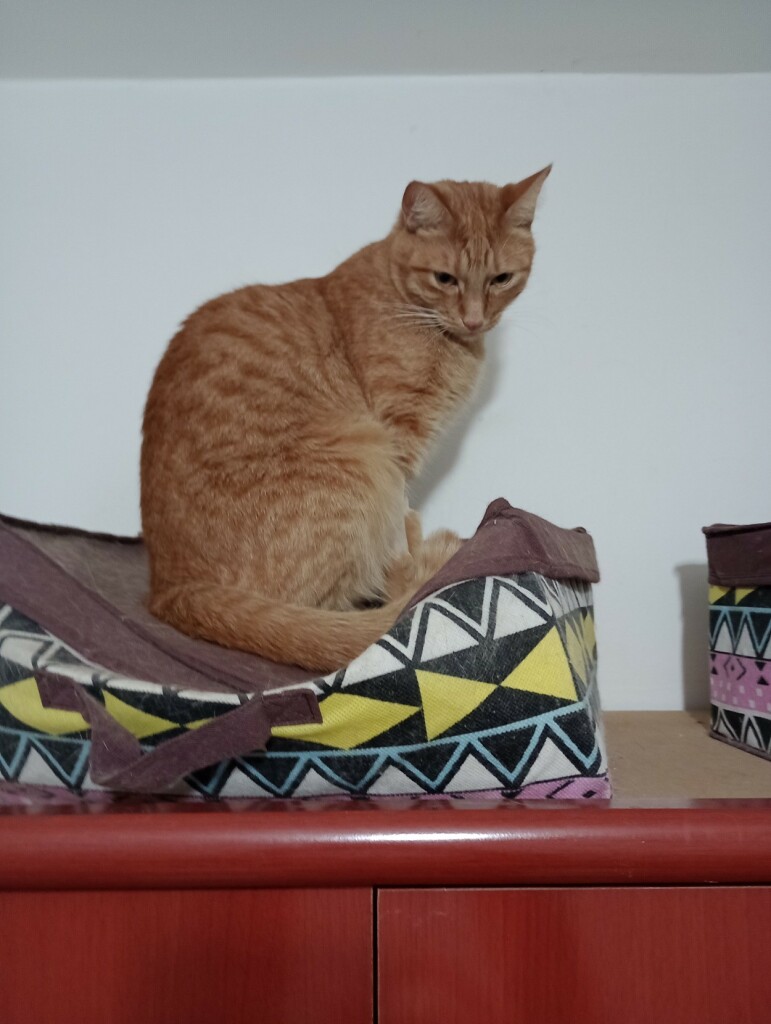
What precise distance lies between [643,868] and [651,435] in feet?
3.54

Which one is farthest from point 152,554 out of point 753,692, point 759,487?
point 759,487

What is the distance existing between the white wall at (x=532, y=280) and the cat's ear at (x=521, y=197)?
A: 0.26 metres

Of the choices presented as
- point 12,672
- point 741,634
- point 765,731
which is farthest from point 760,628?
point 12,672

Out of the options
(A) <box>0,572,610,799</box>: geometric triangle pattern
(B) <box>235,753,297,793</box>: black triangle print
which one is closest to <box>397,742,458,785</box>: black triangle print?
(A) <box>0,572,610,799</box>: geometric triangle pattern

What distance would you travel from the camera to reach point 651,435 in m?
1.42

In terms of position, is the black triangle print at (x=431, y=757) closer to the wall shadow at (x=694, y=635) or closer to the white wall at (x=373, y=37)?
the wall shadow at (x=694, y=635)

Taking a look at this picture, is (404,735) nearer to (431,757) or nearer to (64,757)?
(431,757)

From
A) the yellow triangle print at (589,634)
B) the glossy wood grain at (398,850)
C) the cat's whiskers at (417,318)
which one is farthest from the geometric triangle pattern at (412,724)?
the cat's whiskers at (417,318)

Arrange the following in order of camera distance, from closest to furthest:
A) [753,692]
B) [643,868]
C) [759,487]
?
1. [643,868]
2. [753,692]
3. [759,487]

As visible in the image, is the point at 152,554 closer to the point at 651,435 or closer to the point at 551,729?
the point at 551,729

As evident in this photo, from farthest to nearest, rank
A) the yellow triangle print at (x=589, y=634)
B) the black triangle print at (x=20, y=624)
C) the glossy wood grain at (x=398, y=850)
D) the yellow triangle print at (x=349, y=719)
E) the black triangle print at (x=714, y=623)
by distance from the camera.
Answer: the black triangle print at (x=714, y=623)
the yellow triangle print at (x=589, y=634)
the black triangle print at (x=20, y=624)
the yellow triangle print at (x=349, y=719)
the glossy wood grain at (x=398, y=850)

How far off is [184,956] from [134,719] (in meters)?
0.20

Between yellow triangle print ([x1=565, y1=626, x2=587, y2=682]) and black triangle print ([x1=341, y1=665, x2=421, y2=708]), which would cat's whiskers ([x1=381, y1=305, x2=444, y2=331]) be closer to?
yellow triangle print ([x1=565, y1=626, x2=587, y2=682])

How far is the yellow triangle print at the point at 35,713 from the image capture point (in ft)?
2.05
